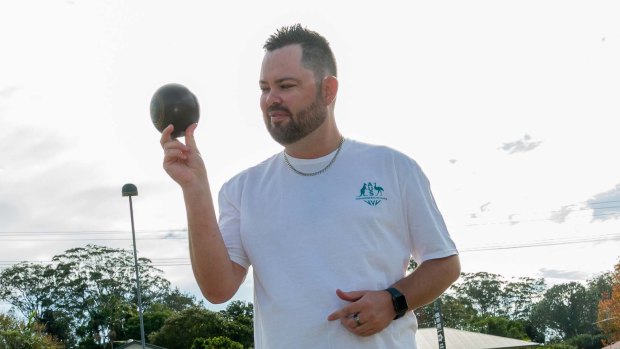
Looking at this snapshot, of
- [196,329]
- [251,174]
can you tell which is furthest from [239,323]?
[251,174]

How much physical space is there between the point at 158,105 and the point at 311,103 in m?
0.67

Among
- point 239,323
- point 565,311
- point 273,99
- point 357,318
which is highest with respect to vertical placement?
point 273,99

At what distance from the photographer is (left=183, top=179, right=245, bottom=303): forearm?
2785mm

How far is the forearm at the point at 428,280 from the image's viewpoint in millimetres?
2713

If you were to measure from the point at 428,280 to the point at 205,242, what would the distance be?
92cm

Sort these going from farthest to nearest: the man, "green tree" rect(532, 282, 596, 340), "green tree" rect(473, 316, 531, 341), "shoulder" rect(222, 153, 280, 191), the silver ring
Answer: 1. "green tree" rect(532, 282, 596, 340)
2. "green tree" rect(473, 316, 531, 341)
3. "shoulder" rect(222, 153, 280, 191)
4. the man
5. the silver ring

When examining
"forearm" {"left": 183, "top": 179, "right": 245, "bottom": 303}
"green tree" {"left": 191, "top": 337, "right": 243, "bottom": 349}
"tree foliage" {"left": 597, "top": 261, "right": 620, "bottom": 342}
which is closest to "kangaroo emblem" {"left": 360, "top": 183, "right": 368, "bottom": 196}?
"forearm" {"left": 183, "top": 179, "right": 245, "bottom": 303}

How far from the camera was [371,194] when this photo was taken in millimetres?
2809

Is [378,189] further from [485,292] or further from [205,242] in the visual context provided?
[485,292]

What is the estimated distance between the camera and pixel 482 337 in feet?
119

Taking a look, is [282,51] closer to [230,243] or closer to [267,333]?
[230,243]

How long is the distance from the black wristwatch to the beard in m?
0.75

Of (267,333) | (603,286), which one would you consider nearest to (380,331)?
(267,333)

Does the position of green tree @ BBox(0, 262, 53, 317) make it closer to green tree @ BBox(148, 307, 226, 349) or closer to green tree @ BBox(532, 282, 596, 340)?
green tree @ BBox(148, 307, 226, 349)
